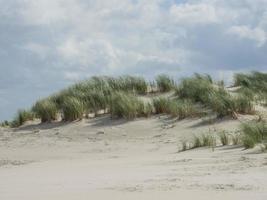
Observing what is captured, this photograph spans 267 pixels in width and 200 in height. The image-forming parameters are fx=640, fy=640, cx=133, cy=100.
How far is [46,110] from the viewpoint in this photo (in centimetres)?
1927

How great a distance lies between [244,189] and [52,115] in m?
12.6

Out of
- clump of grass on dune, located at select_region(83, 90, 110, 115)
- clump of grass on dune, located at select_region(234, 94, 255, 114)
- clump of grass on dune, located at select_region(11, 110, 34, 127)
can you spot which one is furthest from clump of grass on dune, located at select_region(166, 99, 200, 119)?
clump of grass on dune, located at select_region(11, 110, 34, 127)

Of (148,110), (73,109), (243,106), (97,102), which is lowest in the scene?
(243,106)

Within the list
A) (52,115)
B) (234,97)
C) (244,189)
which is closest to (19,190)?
(244,189)

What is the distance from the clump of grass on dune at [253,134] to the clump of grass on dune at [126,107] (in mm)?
5254

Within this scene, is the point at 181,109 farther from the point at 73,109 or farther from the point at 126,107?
the point at 73,109

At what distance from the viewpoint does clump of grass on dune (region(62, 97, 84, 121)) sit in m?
18.5

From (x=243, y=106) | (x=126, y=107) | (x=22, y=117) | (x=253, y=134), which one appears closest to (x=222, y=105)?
(x=243, y=106)

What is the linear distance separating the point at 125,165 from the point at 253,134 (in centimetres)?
289

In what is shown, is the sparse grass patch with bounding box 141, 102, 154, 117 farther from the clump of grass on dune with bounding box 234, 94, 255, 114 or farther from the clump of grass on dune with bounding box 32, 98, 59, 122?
the clump of grass on dune with bounding box 32, 98, 59, 122

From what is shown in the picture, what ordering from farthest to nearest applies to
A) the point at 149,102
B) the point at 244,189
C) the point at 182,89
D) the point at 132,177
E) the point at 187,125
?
the point at 182,89, the point at 149,102, the point at 187,125, the point at 132,177, the point at 244,189

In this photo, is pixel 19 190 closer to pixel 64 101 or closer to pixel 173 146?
pixel 173 146

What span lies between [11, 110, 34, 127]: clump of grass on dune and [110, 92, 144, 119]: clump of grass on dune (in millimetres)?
2935

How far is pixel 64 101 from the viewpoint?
63.1 feet
